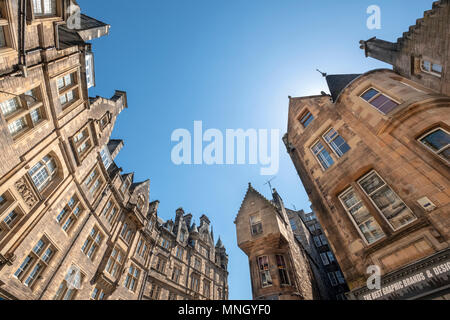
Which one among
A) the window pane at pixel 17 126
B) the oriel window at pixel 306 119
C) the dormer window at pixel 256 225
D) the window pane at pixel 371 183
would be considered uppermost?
the oriel window at pixel 306 119

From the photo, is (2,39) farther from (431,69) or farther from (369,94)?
(431,69)

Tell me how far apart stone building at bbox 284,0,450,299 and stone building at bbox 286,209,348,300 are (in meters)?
11.8

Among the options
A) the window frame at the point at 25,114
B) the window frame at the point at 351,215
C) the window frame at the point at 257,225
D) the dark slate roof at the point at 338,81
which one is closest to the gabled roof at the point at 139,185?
the window frame at the point at 25,114

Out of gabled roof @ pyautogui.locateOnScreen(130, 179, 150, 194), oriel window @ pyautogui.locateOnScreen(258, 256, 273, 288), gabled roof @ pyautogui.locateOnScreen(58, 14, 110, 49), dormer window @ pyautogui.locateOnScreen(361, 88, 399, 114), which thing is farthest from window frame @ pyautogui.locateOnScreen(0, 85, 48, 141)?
dormer window @ pyautogui.locateOnScreen(361, 88, 399, 114)

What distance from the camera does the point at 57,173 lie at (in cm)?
1495

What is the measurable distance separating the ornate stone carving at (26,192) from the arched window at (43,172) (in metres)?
0.67

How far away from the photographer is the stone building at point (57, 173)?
35.9ft

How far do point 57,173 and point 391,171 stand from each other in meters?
20.2

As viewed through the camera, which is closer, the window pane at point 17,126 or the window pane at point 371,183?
the window pane at point 371,183

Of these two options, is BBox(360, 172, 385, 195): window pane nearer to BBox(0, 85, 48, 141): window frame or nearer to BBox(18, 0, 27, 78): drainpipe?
BBox(0, 85, 48, 141): window frame

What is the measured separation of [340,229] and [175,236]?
79.2 ft

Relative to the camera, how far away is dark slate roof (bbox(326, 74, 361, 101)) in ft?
53.5

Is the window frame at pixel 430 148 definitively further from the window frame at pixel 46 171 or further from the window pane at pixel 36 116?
the window frame at pixel 46 171

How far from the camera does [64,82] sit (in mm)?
15266
